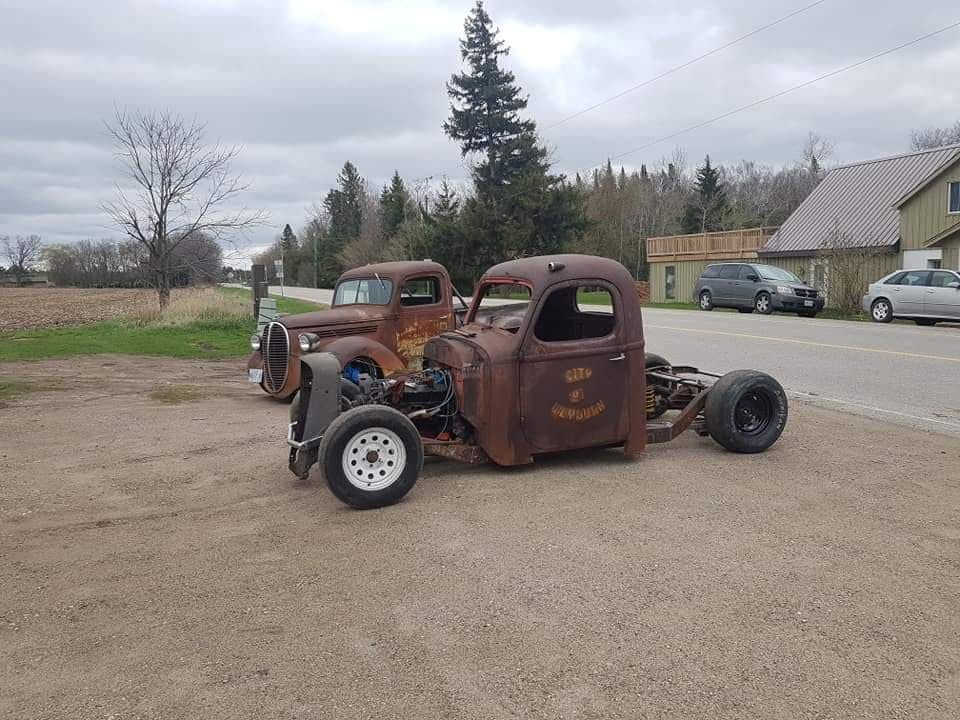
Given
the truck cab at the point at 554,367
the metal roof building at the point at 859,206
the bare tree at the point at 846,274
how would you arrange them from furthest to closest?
1. the metal roof building at the point at 859,206
2. the bare tree at the point at 846,274
3. the truck cab at the point at 554,367

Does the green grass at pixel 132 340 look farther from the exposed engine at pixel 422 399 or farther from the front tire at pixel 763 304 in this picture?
the front tire at pixel 763 304

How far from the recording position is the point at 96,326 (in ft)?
72.3

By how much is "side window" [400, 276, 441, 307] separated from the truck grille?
163 centimetres

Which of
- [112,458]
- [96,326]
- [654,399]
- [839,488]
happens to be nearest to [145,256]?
[96,326]

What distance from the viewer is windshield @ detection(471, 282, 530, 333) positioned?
6324 millimetres

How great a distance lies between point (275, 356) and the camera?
10.5 metres

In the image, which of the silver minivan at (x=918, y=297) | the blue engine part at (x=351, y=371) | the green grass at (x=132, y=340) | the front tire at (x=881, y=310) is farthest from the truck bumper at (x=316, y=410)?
the front tire at (x=881, y=310)

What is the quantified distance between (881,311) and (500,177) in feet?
91.0

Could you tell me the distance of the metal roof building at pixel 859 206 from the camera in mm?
31312

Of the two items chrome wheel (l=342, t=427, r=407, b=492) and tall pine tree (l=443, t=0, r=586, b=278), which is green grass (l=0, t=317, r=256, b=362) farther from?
tall pine tree (l=443, t=0, r=586, b=278)

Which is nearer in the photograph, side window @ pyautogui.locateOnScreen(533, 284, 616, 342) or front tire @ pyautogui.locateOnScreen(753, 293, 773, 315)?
side window @ pyautogui.locateOnScreen(533, 284, 616, 342)

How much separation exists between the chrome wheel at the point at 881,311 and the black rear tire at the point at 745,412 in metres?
18.5

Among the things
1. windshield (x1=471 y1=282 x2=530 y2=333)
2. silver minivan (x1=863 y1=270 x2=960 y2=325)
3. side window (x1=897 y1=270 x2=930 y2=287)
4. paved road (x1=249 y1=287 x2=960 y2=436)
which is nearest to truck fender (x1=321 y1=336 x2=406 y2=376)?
windshield (x1=471 y1=282 x2=530 y2=333)

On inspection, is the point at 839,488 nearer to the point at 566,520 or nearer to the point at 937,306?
the point at 566,520
